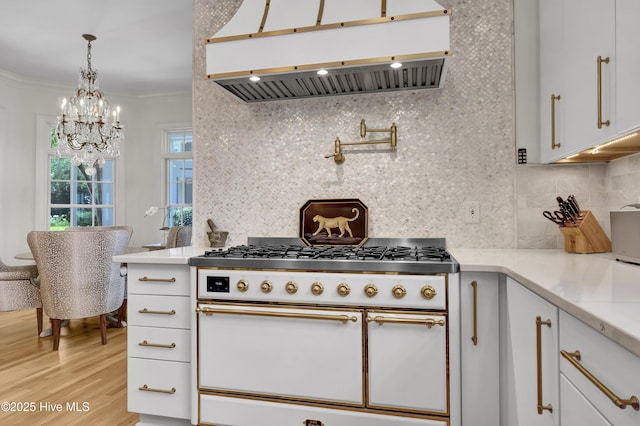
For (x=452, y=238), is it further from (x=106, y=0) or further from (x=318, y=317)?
(x=106, y=0)

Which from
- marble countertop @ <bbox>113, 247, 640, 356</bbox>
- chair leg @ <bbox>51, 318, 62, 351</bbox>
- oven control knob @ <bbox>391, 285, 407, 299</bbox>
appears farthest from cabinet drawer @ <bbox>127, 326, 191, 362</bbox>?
chair leg @ <bbox>51, 318, 62, 351</bbox>

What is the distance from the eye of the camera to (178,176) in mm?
6215

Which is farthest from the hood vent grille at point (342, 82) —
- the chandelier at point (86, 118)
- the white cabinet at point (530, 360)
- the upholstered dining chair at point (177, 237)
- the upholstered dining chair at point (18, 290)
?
the upholstered dining chair at point (18, 290)

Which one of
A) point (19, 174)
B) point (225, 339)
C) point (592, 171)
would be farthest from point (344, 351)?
point (19, 174)

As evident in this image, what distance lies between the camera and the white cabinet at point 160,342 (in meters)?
2.00

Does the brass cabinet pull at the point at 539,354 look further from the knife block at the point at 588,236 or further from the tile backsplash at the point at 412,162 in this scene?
the tile backsplash at the point at 412,162

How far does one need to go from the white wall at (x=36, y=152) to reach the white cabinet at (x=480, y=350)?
533cm

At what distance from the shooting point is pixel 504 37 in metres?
2.26

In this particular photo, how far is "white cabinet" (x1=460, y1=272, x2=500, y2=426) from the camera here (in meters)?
1.71

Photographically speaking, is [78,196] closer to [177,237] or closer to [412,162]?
[177,237]

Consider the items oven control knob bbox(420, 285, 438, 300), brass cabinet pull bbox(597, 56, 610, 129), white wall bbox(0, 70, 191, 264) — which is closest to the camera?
brass cabinet pull bbox(597, 56, 610, 129)

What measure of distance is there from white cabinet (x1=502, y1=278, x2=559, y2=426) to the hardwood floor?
6.24ft

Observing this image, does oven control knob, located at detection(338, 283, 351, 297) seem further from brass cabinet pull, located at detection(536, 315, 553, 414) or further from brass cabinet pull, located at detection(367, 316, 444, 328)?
brass cabinet pull, located at detection(536, 315, 553, 414)

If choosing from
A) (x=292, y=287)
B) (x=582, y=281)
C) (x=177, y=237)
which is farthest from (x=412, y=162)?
(x=177, y=237)
